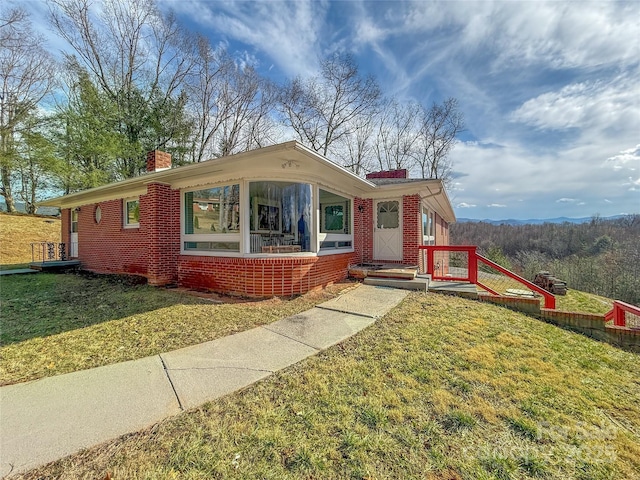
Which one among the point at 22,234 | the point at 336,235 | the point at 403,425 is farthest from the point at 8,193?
the point at 403,425

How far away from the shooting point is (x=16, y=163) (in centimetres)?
1702

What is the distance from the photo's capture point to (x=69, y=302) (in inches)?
236

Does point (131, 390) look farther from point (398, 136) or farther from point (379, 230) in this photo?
point (398, 136)

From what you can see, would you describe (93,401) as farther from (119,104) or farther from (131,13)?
(131,13)

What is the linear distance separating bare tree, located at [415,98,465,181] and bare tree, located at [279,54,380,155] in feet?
19.2

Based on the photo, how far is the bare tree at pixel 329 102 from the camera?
65.4 ft

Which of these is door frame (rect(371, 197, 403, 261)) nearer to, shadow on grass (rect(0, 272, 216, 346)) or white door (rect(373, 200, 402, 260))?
white door (rect(373, 200, 402, 260))

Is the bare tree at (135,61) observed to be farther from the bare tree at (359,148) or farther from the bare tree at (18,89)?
the bare tree at (359,148)

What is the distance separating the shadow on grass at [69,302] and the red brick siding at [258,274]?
68 cm

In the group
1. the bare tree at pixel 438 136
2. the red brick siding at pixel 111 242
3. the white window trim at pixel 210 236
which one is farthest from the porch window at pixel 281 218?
the bare tree at pixel 438 136

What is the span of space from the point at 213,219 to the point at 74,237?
930cm

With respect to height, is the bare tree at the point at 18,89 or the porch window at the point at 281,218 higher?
the bare tree at the point at 18,89

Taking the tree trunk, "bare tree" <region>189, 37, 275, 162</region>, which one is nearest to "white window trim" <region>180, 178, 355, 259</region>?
"bare tree" <region>189, 37, 275, 162</region>

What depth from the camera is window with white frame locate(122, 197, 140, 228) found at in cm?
883
